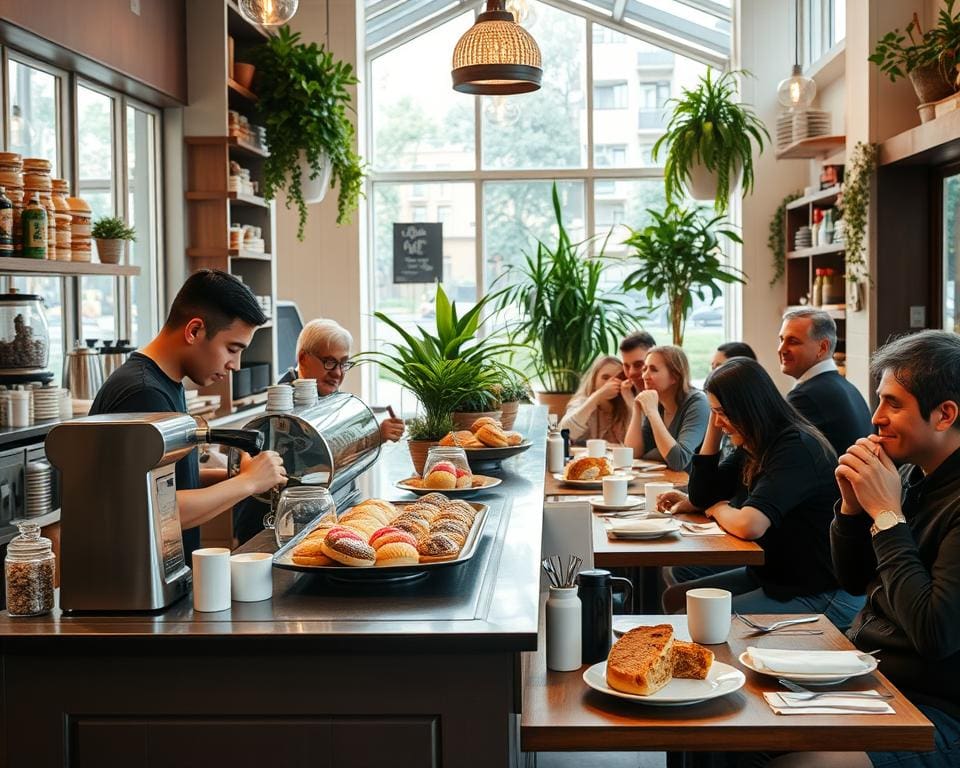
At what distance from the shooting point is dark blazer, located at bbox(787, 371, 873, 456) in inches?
179

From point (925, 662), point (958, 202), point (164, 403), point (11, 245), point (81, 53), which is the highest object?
point (81, 53)

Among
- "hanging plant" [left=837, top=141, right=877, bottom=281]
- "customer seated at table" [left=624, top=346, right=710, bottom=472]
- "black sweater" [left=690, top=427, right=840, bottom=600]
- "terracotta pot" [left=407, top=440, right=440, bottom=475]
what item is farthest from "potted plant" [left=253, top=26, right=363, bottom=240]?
"black sweater" [left=690, top=427, right=840, bottom=600]

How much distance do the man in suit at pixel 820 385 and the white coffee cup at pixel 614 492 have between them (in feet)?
2.77

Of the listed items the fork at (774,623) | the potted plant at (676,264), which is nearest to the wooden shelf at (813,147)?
the potted plant at (676,264)

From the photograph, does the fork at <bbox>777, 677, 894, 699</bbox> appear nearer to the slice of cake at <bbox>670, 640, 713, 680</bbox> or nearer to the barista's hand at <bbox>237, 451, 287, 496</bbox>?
the slice of cake at <bbox>670, 640, 713, 680</bbox>

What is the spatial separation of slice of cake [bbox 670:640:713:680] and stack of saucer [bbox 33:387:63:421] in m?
2.90

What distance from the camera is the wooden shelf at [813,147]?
7.30 meters

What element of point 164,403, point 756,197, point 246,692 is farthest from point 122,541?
point 756,197

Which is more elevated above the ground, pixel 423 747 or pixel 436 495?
pixel 436 495

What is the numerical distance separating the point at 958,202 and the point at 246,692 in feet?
17.3

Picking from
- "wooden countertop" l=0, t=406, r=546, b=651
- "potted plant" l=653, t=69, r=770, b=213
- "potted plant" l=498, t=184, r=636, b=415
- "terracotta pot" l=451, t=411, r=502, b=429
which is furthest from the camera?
"potted plant" l=498, t=184, r=636, b=415

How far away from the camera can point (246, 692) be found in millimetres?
1757

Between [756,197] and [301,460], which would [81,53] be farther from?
[756,197]

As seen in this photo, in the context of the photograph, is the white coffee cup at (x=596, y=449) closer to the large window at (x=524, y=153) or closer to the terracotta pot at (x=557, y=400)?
the terracotta pot at (x=557, y=400)
